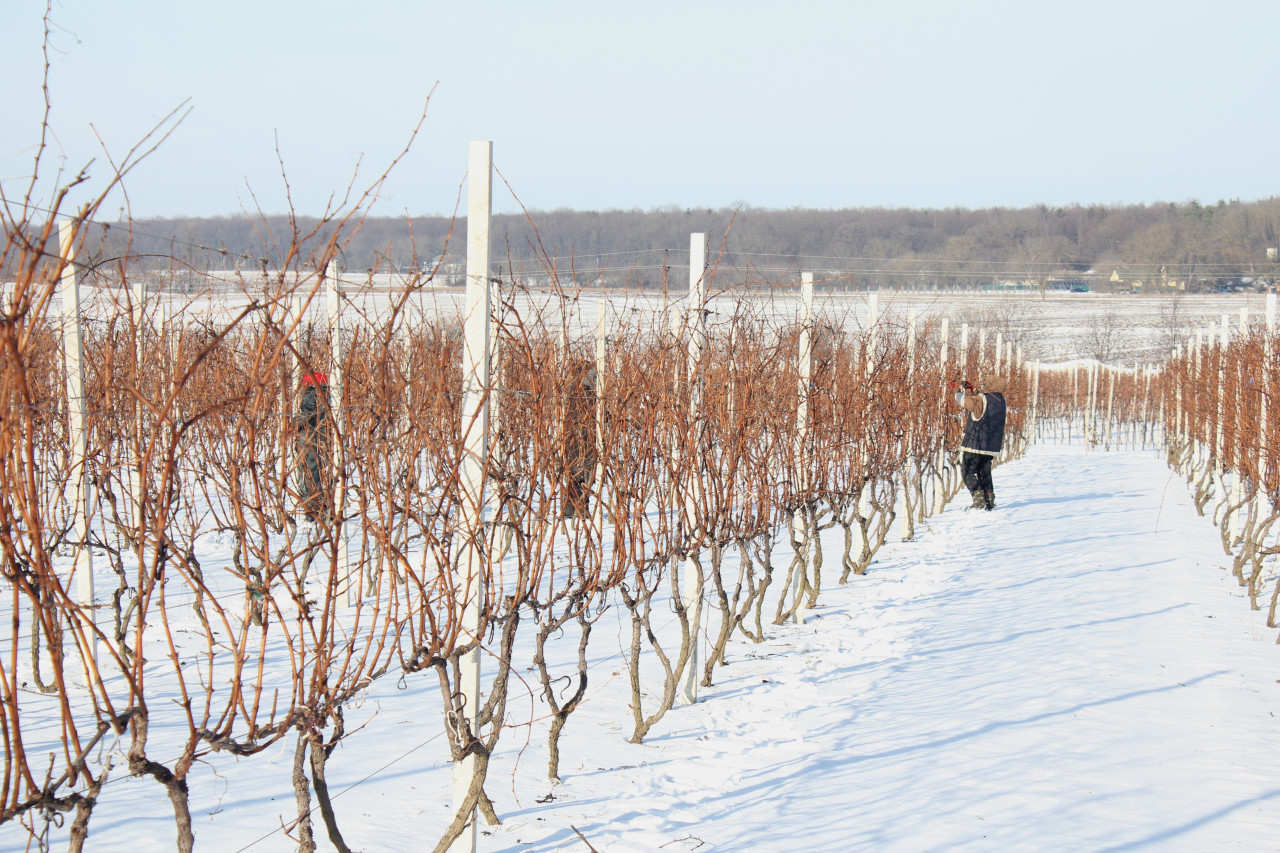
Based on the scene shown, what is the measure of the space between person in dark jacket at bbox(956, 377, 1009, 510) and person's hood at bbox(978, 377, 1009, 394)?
199cm

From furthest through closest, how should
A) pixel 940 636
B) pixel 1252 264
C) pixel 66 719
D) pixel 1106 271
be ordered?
pixel 1106 271, pixel 1252 264, pixel 940 636, pixel 66 719

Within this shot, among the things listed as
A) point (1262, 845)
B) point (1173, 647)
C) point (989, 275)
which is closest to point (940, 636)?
point (1173, 647)

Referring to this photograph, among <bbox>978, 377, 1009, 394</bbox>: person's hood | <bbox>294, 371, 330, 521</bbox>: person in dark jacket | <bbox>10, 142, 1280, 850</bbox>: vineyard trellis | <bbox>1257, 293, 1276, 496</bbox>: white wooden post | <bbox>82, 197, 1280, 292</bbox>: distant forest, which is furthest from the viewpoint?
<bbox>82, 197, 1280, 292</bbox>: distant forest

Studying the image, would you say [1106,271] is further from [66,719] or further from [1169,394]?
[66,719]

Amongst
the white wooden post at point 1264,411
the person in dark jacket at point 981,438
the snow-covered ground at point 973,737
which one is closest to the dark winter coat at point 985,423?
the person in dark jacket at point 981,438

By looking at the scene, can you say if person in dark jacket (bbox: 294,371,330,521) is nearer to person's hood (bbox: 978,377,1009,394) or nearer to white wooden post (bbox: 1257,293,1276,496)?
white wooden post (bbox: 1257,293,1276,496)

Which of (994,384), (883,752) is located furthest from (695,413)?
(994,384)

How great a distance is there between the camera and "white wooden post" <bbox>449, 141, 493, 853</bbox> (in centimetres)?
265

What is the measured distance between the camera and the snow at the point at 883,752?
2.99m

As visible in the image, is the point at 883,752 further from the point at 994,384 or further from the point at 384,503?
the point at 994,384

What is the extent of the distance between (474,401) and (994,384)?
13.7 metres

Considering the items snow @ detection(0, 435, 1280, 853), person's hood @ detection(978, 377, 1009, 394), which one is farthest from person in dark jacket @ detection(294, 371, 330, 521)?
person's hood @ detection(978, 377, 1009, 394)

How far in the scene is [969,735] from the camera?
389 centimetres

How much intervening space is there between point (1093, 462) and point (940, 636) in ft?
49.7
